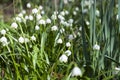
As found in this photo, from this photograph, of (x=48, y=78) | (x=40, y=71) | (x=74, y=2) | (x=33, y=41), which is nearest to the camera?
(x=48, y=78)

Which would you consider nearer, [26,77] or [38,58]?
[26,77]

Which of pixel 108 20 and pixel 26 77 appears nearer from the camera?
pixel 26 77

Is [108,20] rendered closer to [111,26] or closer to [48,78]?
[111,26]

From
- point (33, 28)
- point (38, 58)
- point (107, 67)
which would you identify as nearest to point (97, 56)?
point (107, 67)

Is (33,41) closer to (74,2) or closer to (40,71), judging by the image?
(40,71)

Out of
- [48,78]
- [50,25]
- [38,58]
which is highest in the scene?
[50,25]

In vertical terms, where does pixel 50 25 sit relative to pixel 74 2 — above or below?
below

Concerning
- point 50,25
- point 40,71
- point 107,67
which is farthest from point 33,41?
point 107,67

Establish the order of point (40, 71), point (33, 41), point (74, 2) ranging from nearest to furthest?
point (40, 71) → point (33, 41) → point (74, 2)

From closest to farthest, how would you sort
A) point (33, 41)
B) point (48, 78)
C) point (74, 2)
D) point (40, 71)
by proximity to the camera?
1. point (48, 78)
2. point (40, 71)
3. point (33, 41)
4. point (74, 2)
